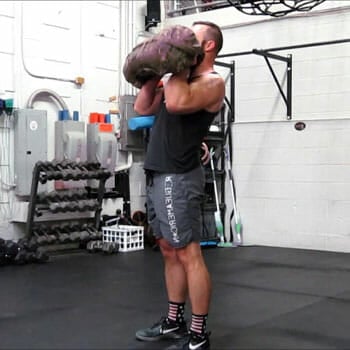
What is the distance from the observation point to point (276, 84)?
646 cm

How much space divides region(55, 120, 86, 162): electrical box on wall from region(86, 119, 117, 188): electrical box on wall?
0.17m

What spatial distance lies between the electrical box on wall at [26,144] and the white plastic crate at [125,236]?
0.90 m

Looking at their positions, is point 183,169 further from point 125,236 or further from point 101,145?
point 101,145

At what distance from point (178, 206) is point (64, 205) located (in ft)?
10.5

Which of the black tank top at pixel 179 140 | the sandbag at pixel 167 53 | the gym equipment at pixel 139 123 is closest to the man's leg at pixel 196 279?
the black tank top at pixel 179 140

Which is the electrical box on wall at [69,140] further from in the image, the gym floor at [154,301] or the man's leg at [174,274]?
the man's leg at [174,274]

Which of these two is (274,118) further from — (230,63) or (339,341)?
(339,341)

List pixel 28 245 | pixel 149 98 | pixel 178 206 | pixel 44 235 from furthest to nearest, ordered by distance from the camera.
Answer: pixel 44 235
pixel 28 245
pixel 149 98
pixel 178 206

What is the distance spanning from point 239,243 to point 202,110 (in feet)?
13.7

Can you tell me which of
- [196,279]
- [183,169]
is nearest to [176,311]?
[196,279]

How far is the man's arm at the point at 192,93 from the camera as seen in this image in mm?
2584

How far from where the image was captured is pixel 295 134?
6375mm

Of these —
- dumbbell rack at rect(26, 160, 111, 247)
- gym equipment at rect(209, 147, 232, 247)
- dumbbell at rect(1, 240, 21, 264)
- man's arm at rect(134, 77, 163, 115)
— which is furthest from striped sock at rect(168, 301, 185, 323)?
gym equipment at rect(209, 147, 232, 247)

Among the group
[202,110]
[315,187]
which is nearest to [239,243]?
[315,187]
